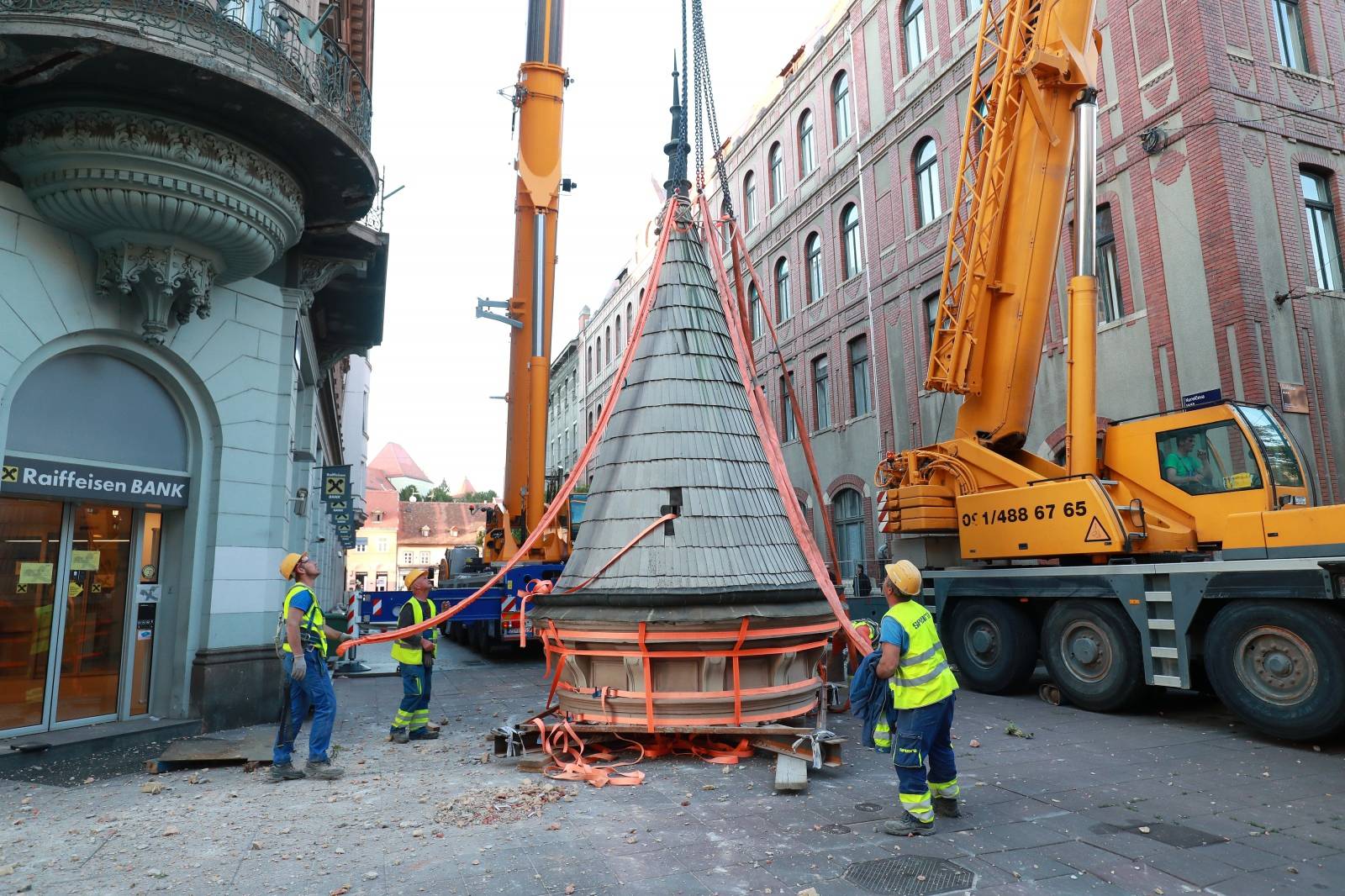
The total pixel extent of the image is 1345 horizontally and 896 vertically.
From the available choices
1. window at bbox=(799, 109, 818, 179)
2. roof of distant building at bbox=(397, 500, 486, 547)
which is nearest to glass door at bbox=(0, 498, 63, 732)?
window at bbox=(799, 109, 818, 179)

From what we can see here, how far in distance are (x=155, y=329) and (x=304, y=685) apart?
396cm

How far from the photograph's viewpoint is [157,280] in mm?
8055

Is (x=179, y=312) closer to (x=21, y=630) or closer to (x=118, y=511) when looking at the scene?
(x=118, y=511)

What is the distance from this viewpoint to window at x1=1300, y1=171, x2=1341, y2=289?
13977 millimetres

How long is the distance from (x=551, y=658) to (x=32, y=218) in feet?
20.7

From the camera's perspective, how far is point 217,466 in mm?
9281

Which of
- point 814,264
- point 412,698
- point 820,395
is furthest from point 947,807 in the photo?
point 814,264

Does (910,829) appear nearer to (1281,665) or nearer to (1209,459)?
(1281,665)

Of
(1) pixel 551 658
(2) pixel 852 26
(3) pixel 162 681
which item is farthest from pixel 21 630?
(2) pixel 852 26

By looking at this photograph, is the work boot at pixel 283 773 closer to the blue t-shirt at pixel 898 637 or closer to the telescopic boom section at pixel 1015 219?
the blue t-shirt at pixel 898 637

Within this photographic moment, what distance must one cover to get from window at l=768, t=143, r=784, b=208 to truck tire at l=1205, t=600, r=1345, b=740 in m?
21.3

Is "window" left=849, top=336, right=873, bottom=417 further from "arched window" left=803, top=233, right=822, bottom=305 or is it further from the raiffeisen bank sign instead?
the raiffeisen bank sign

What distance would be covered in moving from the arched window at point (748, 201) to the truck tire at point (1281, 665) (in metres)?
23.0

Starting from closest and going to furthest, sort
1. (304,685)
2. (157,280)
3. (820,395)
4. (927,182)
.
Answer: (304,685) < (157,280) < (927,182) < (820,395)
